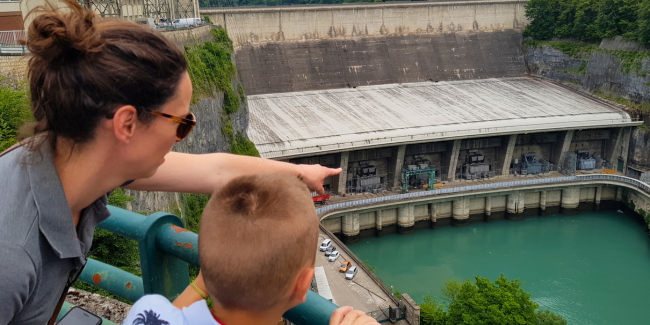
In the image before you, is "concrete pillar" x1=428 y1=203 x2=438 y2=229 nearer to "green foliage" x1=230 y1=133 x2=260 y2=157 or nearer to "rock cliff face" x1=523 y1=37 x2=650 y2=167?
"green foliage" x1=230 y1=133 x2=260 y2=157

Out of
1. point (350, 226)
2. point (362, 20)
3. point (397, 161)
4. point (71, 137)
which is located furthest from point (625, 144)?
point (71, 137)

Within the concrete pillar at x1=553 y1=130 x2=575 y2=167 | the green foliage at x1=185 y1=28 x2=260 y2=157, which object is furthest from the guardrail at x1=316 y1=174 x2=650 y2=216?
the green foliage at x1=185 y1=28 x2=260 y2=157

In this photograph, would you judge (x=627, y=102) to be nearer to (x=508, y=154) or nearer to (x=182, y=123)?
(x=508, y=154)

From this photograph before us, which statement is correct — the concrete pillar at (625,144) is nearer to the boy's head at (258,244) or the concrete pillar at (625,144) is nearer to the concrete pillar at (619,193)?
the concrete pillar at (619,193)

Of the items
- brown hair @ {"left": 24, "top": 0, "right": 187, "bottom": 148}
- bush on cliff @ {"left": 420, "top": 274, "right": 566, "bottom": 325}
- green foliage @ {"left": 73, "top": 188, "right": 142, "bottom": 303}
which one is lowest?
bush on cliff @ {"left": 420, "top": 274, "right": 566, "bottom": 325}

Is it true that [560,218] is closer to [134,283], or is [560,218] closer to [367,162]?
[367,162]
